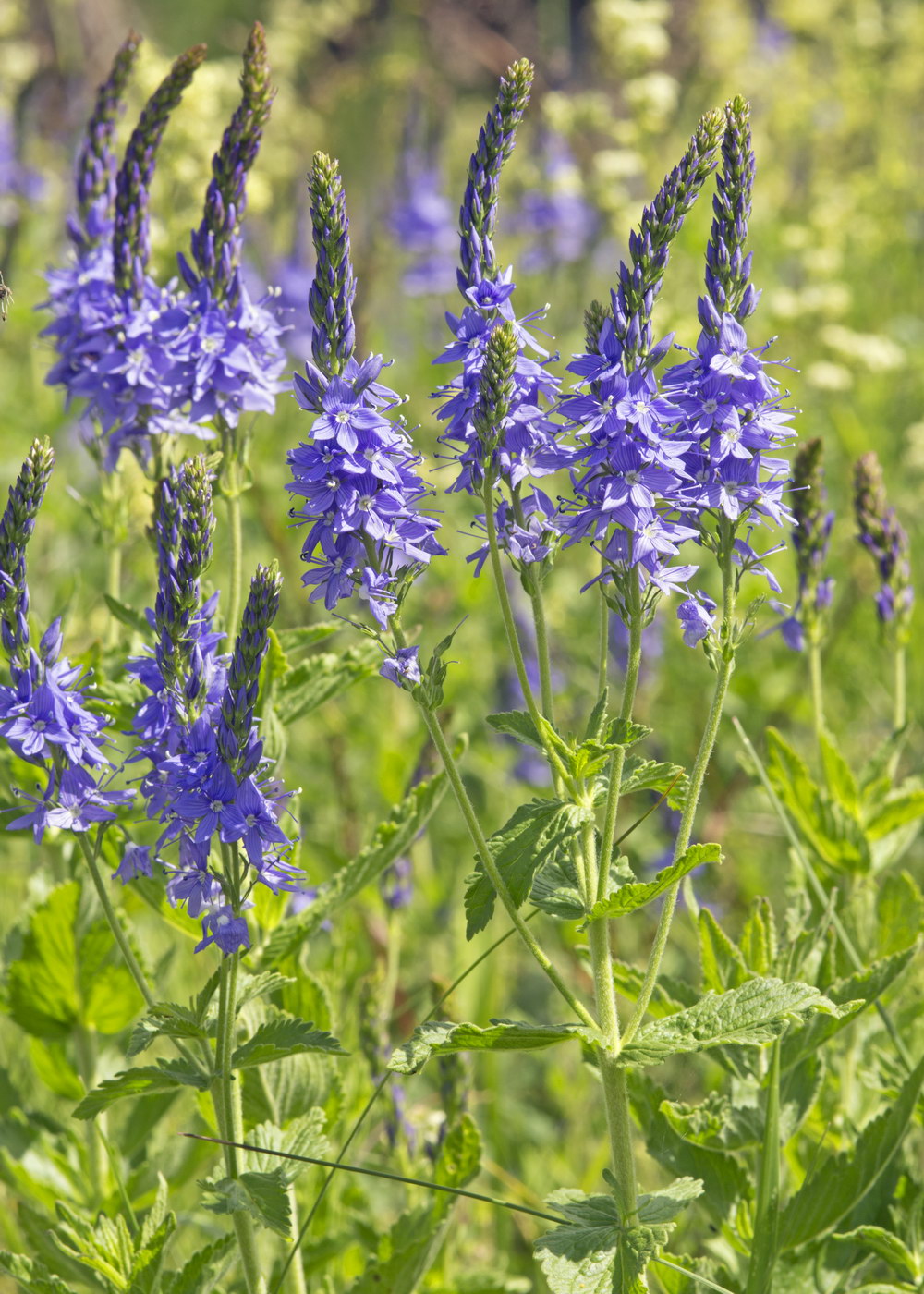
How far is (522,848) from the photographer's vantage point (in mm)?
2416

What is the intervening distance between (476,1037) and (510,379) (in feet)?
4.05

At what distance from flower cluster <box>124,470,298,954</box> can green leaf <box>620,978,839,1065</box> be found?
2.56 ft

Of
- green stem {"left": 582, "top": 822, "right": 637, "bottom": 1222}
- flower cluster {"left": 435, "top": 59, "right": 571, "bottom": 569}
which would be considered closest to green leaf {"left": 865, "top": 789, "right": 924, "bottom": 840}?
green stem {"left": 582, "top": 822, "right": 637, "bottom": 1222}

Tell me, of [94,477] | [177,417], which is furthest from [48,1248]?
[94,477]

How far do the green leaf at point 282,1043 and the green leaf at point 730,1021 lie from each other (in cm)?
60

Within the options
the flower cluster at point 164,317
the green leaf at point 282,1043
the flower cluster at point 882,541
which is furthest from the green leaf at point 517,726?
the flower cluster at point 882,541

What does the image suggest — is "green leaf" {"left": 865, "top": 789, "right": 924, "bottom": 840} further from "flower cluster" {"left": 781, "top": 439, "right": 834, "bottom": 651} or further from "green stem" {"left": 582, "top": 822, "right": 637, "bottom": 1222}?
"green stem" {"left": 582, "top": 822, "right": 637, "bottom": 1222}

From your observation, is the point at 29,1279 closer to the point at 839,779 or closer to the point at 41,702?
the point at 41,702

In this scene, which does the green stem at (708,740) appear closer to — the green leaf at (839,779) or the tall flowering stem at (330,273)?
the tall flowering stem at (330,273)

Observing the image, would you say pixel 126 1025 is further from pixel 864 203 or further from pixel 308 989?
pixel 864 203

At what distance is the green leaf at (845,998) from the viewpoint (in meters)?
2.74

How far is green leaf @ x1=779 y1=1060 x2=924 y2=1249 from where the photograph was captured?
2832 millimetres

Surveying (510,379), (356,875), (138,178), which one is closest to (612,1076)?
(356,875)

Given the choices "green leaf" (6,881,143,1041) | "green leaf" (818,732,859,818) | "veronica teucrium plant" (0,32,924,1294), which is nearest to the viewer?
"veronica teucrium plant" (0,32,924,1294)
